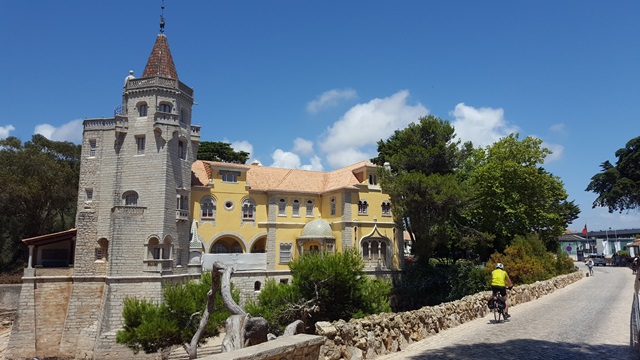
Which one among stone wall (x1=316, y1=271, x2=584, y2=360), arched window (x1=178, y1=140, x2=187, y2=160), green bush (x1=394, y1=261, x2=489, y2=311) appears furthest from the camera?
green bush (x1=394, y1=261, x2=489, y2=311)

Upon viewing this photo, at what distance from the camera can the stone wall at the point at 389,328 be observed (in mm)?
9664

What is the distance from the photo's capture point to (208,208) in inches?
1400

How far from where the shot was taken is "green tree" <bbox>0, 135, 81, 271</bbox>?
41.8m

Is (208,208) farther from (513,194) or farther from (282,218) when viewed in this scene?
(513,194)

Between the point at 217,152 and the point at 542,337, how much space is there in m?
51.0

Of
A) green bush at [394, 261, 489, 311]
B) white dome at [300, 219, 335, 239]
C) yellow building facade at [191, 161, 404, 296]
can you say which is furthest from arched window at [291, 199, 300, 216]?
green bush at [394, 261, 489, 311]

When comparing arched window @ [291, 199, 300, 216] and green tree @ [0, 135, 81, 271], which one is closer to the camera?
arched window @ [291, 199, 300, 216]

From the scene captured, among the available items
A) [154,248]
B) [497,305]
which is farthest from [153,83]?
[497,305]

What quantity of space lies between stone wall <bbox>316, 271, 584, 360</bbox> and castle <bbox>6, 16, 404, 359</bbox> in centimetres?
2035

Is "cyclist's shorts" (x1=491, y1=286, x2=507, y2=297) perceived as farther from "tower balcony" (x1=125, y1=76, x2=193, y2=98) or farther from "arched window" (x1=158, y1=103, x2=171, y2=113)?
"tower balcony" (x1=125, y1=76, x2=193, y2=98)

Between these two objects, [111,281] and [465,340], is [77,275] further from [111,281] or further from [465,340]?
[465,340]

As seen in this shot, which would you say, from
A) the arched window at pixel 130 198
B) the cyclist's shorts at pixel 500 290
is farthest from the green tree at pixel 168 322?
the cyclist's shorts at pixel 500 290

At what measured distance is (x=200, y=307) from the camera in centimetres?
2302

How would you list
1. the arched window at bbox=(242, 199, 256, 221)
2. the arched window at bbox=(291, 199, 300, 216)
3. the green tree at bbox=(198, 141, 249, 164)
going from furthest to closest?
1. the green tree at bbox=(198, 141, 249, 164)
2. the arched window at bbox=(291, 199, 300, 216)
3. the arched window at bbox=(242, 199, 256, 221)
